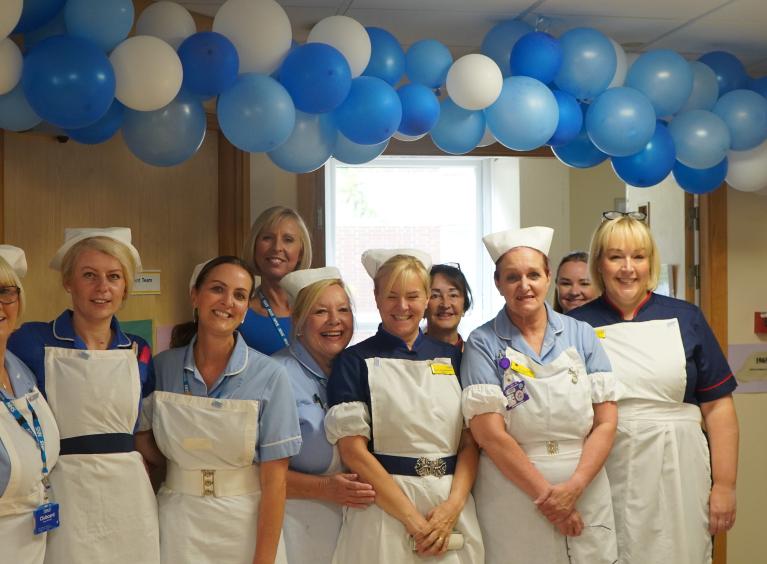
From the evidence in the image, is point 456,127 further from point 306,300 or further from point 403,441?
point 403,441

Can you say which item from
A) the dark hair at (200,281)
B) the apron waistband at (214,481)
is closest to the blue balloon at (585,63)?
the dark hair at (200,281)

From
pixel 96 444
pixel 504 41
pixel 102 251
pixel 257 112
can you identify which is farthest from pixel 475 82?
pixel 96 444

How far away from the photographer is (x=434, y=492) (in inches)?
98.1

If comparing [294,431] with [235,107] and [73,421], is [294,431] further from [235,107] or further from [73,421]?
[235,107]

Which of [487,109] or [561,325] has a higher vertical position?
[487,109]

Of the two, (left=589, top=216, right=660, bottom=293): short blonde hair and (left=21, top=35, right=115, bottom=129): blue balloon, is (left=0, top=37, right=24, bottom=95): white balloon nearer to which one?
(left=21, top=35, right=115, bottom=129): blue balloon

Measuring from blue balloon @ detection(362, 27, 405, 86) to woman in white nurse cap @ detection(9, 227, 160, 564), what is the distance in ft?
3.69

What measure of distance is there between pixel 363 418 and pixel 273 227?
2.76 feet

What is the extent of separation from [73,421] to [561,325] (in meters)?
1.48

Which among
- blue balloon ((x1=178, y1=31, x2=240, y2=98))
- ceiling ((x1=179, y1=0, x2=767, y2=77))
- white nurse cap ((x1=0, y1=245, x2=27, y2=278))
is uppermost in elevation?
ceiling ((x1=179, y1=0, x2=767, y2=77))

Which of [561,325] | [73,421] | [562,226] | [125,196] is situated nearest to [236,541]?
[73,421]

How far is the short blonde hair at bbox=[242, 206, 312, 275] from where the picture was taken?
3.01m

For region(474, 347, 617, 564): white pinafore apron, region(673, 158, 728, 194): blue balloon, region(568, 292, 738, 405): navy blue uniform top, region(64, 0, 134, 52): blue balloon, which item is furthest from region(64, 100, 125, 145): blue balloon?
region(673, 158, 728, 194): blue balloon

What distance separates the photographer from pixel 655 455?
9.14 ft
